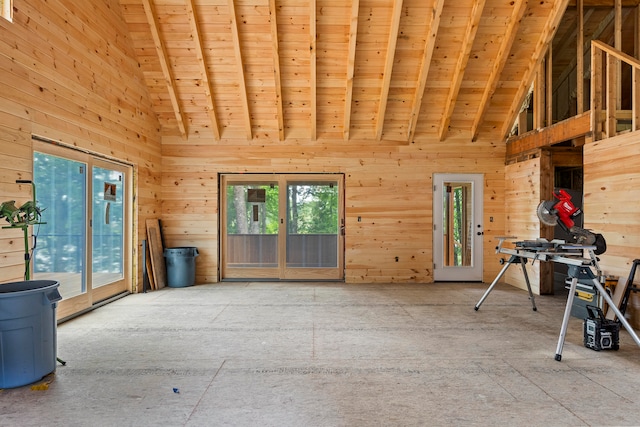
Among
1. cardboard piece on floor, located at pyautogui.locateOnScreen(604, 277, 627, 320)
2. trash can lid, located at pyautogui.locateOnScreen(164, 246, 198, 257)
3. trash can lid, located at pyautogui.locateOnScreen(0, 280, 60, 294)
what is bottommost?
cardboard piece on floor, located at pyautogui.locateOnScreen(604, 277, 627, 320)

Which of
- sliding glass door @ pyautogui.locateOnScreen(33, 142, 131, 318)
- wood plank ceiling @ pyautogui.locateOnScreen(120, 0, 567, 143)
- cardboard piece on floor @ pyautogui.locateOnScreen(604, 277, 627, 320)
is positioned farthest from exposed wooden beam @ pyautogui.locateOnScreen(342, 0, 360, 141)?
cardboard piece on floor @ pyautogui.locateOnScreen(604, 277, 627, 320)

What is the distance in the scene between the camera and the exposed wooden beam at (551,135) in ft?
16.1

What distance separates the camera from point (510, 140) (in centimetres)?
672

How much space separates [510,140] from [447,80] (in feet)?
5.73

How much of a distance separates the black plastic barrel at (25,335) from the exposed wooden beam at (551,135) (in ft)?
19.8

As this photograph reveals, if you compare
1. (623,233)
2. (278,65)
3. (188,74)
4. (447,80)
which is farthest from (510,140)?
(188,74)

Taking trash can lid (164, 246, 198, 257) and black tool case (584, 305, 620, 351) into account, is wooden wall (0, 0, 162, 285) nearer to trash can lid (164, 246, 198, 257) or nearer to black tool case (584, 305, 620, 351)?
trash can lid (164, 246, 198, 257)

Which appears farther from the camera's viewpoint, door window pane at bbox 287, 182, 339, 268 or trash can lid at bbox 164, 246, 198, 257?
door window pane at bbox 287, 182, 339, 268

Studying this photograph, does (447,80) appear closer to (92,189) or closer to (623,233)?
(623,233)

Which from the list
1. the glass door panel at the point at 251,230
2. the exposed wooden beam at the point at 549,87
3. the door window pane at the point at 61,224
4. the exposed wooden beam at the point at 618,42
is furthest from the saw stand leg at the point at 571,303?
the door window pane at the point at 61,224

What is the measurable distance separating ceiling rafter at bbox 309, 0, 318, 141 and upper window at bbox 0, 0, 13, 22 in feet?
10.2

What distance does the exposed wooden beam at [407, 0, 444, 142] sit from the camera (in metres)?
4.84

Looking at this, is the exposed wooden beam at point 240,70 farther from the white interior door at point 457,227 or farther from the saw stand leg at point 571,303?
the saw stand leg at point 571,303

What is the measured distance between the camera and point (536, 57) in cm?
548
